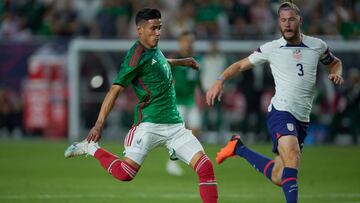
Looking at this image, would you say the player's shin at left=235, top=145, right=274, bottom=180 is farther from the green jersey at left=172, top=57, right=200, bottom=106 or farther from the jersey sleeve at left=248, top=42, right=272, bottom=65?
the green jersey at left=172, top=57, right=200, bottom=106

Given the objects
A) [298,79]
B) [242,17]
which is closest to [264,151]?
[242,17]

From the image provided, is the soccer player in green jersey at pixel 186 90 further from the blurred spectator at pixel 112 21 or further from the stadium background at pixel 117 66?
the blurred spectator at pixel 112 21

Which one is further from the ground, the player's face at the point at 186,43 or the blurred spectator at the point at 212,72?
the player's face at the point at 186,43

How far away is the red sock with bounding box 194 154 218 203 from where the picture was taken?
9.62 meters

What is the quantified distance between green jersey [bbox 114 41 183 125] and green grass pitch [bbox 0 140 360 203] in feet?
7.43

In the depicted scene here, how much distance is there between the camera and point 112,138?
23703 mm

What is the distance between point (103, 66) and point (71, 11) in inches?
81.4

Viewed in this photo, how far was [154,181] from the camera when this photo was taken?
14.6m

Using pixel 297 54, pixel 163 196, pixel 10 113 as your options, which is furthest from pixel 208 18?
pixel 297 54

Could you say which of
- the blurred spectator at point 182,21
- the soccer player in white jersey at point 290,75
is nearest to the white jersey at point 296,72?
the soccer player in white jersey at point 290,75

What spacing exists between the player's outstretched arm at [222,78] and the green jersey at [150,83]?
50 cm

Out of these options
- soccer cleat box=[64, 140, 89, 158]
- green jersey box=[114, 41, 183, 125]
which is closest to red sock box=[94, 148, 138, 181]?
soccer cleat box=[64, 140, 89, 158]

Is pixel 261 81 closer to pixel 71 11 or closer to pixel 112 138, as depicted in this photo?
pixel 112 138

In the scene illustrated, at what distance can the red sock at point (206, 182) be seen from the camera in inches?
379
